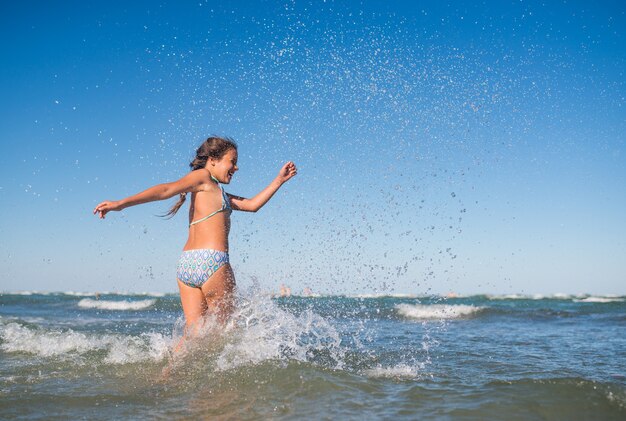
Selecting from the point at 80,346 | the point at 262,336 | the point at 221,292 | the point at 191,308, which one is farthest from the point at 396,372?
the point at 80,346

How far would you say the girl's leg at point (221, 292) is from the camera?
4.04 meters

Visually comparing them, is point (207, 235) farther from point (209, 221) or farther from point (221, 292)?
point (221, 292)

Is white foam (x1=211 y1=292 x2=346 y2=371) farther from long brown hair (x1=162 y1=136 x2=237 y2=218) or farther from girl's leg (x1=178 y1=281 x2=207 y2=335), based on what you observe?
long brown hair (x1=162 y1=136 x2=237 y2=218)

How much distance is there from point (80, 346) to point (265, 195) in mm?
4146

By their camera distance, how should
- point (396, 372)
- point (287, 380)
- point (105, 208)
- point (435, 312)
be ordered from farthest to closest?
point (435, 312) → point (396, 372) → point (287, 380) → point (105, 208)

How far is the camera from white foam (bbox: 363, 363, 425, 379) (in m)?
4.30

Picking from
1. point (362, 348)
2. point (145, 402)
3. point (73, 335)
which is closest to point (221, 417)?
point (145, 402)

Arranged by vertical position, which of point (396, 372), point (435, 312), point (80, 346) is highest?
point (396, 372)

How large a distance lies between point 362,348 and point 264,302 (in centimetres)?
225

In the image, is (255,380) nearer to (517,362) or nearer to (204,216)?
(204,216)

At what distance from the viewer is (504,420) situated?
298 centimetres

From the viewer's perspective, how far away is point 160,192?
3.77m

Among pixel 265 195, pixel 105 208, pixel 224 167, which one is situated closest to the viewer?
pixel 105 208

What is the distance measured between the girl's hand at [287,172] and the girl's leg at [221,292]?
1.15 metres
